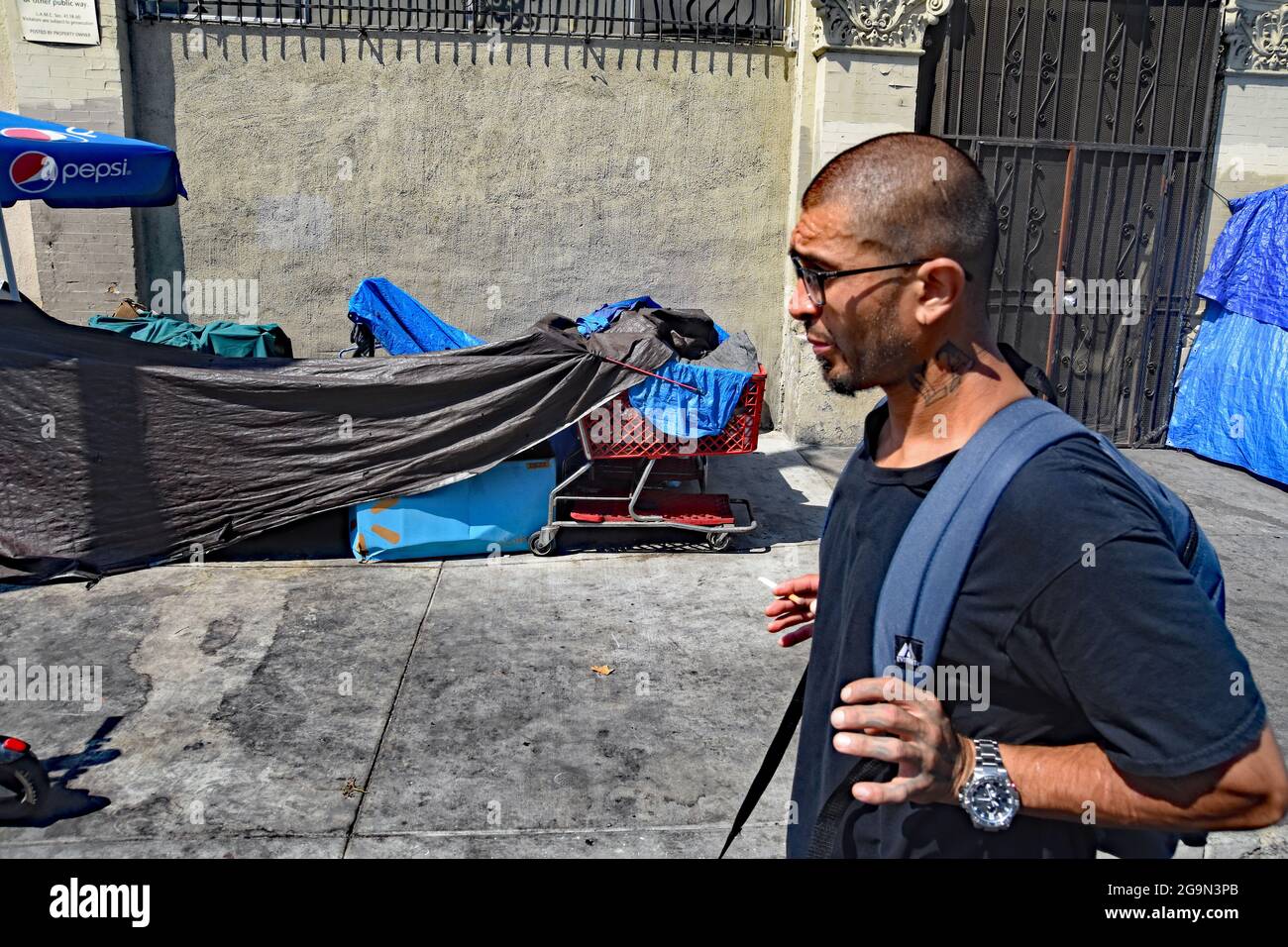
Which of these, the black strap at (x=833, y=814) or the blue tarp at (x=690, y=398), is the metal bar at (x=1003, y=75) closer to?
the blue tarp at (x=690, y=398)

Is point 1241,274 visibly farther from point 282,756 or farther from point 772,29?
point 282,756

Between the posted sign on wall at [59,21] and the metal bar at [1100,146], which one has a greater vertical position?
the posted sign on wall at [59,21]

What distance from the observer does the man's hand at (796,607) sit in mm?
2266

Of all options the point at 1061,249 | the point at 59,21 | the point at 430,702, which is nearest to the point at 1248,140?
the point at 1061,249

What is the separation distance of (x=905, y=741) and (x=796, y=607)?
794 millimetres

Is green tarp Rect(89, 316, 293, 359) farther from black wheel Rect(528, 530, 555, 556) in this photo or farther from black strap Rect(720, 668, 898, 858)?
black strap Rect(720, 668, 898, 858)

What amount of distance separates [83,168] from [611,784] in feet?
15.8

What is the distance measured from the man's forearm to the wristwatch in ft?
0.05

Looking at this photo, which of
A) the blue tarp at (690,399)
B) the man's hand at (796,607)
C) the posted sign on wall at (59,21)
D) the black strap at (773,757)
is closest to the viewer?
the black strap at (773,757)

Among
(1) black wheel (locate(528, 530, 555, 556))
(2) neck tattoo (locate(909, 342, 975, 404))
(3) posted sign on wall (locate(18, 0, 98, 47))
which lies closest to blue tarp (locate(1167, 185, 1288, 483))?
(1) black wheel (locate(528, 530, 555, 556))

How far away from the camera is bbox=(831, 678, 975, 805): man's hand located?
4.99 feet

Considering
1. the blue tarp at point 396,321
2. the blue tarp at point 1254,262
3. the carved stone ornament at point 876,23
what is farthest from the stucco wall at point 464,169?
the blue tarp at point 1254,262

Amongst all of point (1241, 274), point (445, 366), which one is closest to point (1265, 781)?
point (445, 366)

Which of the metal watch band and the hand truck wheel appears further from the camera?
the hand truck wheel
